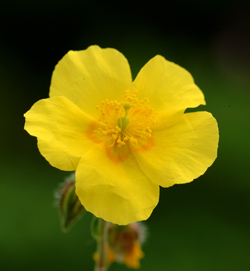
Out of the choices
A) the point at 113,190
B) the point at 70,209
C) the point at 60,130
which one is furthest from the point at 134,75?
the point at 113,190

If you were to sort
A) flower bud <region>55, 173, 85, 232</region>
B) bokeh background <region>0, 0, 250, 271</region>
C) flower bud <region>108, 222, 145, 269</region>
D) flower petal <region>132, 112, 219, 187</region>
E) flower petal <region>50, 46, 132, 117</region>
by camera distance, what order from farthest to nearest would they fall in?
bokeh background <region>0, 0, 250, 271</region>
flower bud <region>108, 222, 145, 269</region>
flower bud <region>55, 173, 85, 232</region>
flower petal <region>50, 46, 132, 117</region>
flower petal <region>132, 112, 219, 187</region>

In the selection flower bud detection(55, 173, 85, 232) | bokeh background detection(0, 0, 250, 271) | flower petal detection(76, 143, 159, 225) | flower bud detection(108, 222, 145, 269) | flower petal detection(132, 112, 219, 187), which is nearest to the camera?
flower petal detection(76, 143, 159, 225)

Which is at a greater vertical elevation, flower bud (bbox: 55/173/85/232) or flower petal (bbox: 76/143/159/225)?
flower petal (bbox: 76/143/159/225)

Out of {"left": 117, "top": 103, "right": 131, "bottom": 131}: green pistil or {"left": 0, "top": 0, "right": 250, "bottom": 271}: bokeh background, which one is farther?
{"left": 0, "top": 0, "right": 250, "bottom": 271}: bokeh background

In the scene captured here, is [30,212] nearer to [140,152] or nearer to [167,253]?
[167,253]

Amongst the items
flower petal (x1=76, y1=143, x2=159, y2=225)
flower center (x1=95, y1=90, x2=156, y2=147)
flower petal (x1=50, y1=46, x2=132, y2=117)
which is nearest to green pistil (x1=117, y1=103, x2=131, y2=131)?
flower center (x1=95, y1=90, x2=156, y2=147)

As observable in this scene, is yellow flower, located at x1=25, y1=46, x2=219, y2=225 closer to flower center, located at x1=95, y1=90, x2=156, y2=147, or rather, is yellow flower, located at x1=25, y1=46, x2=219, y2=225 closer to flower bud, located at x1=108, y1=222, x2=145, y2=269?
flower center, located at x1=95, y1=90, x2=156, y2=147

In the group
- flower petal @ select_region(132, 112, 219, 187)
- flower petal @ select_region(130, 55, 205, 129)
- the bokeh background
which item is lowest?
the bokeh background

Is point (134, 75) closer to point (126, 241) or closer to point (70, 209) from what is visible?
point (126, 241)
